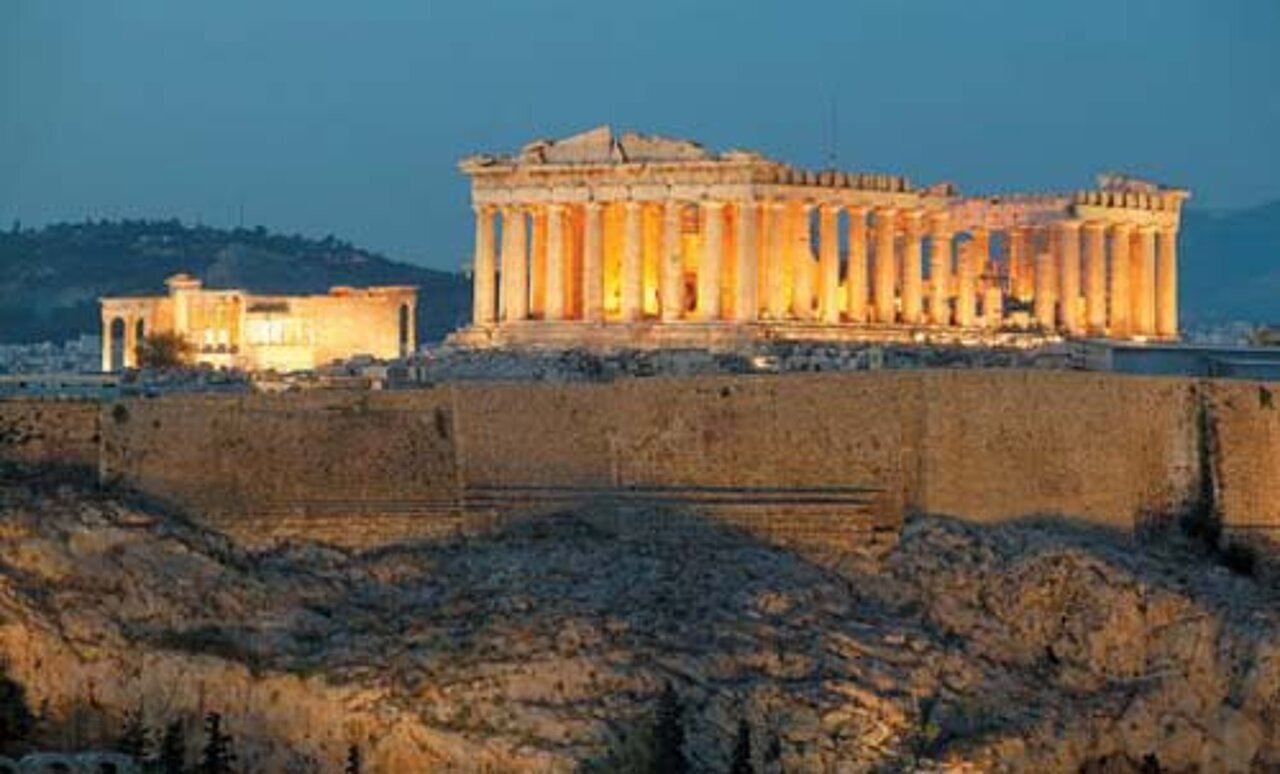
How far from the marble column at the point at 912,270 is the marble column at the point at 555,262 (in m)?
6.57

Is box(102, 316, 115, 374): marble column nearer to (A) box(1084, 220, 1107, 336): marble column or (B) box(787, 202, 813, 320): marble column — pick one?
(B) box(787, 202, 813, 320): marble column

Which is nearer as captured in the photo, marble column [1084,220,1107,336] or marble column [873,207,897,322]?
marble column [873,207,897,322]

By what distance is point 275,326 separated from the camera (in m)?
84.1

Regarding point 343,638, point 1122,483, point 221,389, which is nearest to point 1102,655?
point 1122,483

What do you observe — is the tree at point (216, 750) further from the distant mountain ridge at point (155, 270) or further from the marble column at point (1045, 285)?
the distant mountain ridge at point (155, 270)

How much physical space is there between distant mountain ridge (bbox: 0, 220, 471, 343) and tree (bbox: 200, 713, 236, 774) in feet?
172

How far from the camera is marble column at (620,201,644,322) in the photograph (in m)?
76.2

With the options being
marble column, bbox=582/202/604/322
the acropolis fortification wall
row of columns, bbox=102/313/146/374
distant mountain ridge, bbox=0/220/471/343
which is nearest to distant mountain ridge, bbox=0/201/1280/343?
distant mountain ridge, bbox=0/220/471/343

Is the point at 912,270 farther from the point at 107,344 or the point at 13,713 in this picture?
the point at 13,713

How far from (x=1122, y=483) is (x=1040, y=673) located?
213 inches

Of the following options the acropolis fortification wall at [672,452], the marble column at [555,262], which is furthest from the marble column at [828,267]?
the acropolis fortification wall at [672,452]

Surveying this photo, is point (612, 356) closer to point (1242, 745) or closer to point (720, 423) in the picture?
point (720, 423)

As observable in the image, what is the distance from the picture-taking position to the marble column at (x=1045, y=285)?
82.8 m

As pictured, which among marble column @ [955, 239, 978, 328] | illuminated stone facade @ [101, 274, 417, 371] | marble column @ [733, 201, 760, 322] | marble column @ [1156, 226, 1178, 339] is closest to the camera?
marble column @ [733, 201, 760, 322]
